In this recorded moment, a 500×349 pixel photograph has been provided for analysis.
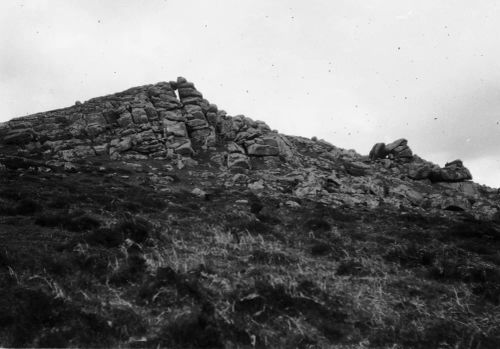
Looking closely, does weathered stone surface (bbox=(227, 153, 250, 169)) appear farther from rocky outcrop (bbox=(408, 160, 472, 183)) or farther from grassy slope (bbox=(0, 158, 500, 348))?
rocky outcrop (bbox=(408, 160, 472, 183))

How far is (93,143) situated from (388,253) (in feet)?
127

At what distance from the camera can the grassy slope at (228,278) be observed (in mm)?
8961

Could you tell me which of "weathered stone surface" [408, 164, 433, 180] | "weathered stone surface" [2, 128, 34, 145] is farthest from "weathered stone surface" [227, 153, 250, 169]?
"weathered stone surface" [408, 164, 433, 180]

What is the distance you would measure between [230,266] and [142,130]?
120ft

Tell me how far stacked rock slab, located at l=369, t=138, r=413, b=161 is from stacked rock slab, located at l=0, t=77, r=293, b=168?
734 inches

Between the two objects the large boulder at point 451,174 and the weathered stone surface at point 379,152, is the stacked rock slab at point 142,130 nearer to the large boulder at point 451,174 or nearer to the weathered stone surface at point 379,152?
the weathered stone surface at point 379,152

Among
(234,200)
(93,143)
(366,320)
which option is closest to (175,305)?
(366,320)

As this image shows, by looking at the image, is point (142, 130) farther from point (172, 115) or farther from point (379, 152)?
point (379, 152)

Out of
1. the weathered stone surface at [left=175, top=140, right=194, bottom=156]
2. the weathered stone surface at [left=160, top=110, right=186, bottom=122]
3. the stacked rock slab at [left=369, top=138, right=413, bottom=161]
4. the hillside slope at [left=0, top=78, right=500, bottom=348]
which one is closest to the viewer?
the hillside slope at [left=0, top=78, right=500, bottom=348]

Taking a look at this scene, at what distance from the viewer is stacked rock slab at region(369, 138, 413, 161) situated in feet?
183

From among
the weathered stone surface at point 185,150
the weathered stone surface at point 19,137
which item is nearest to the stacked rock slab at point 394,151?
the weathered stone surface at point 185,150

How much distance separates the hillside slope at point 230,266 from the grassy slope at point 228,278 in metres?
0.05

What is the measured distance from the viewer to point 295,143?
56469 millimetres

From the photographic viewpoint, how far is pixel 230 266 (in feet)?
43.7
